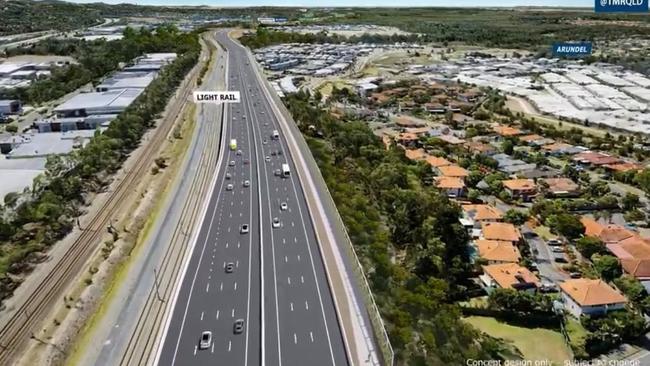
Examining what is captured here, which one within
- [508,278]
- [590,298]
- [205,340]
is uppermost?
[205,340]

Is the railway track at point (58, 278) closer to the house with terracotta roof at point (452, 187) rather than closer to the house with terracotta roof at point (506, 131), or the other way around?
the house with terracotta roof at point (452, 187)

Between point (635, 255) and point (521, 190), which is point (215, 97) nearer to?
point (521, 190)

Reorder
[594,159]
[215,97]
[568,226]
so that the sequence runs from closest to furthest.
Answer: [568,226] → [594,159] → [215,97]

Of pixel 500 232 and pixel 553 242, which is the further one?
pixel 553 242

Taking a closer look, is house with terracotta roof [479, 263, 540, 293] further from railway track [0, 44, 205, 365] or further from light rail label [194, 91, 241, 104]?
light rail label [194, 91, 241, 104]

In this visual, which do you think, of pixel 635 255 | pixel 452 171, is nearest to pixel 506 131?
pixel 452 171

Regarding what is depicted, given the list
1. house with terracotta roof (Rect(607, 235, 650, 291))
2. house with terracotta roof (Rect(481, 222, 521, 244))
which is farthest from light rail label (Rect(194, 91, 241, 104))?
house with terracotta roof (Rect(607, 235, 650, 291))
